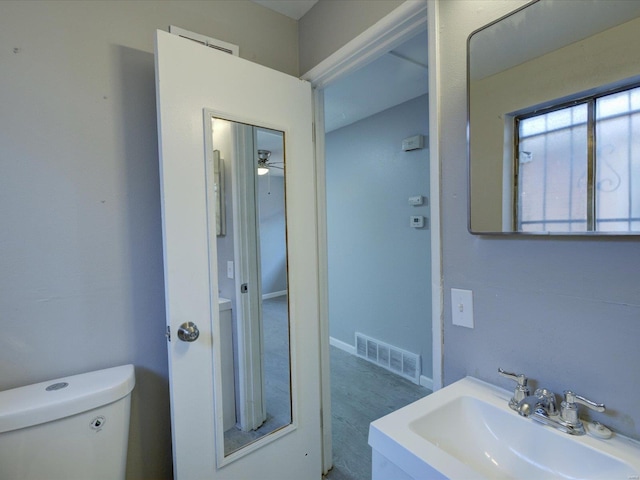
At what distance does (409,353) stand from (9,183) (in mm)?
2777

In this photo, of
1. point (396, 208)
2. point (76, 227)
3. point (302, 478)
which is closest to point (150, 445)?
point (302, 478)

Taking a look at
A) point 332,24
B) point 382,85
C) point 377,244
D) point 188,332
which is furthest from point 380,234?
point 188,332

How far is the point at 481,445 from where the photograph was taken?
862 millimetres

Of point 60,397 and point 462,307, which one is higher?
point 462,307

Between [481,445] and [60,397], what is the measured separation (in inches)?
49.5

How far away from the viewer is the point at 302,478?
5.21 feet

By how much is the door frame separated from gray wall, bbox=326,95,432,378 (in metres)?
1.20

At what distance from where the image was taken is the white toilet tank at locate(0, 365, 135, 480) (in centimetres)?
94

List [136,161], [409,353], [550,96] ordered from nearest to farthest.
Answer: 1. [550,96]
2. [136,161]
3. [409,353]

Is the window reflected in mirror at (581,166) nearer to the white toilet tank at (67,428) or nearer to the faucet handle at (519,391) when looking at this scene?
the faucet handle at (519,391)

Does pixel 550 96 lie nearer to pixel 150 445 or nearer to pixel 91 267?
pixel 91 267

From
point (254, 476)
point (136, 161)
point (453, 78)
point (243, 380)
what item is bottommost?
point (254, 476)

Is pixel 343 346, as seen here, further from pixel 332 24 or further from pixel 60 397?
pixel 332 24

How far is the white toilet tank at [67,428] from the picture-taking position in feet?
3.09
